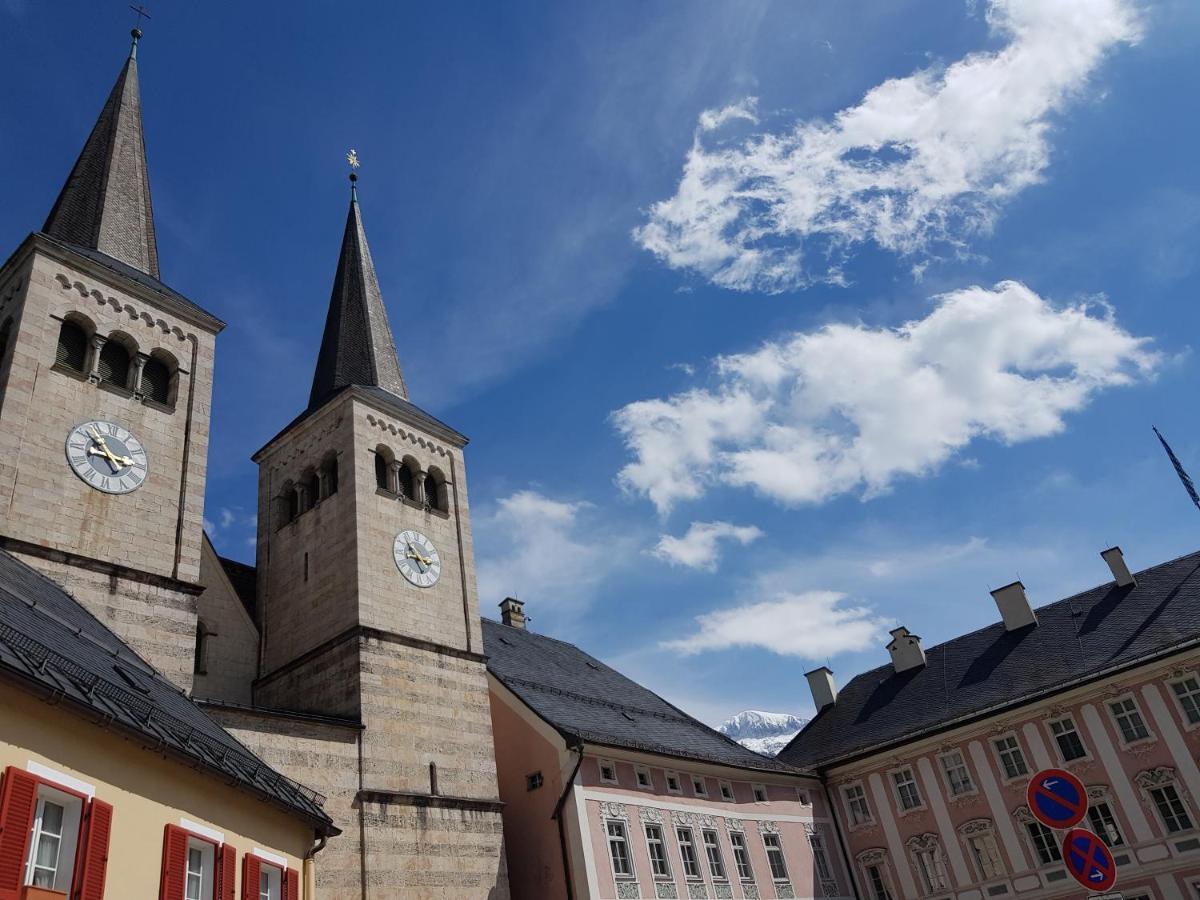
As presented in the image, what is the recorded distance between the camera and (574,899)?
80.9 feet

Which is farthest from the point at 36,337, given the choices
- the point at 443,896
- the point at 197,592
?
the point at 443,896

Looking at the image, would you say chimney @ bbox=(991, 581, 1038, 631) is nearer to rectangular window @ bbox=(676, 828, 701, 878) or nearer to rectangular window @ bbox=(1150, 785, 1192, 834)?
rectangular window @ bbox=(1150, 785, 1192, 834)

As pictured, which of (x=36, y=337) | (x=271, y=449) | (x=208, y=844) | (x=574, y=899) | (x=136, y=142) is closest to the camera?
(x=208, y=844)

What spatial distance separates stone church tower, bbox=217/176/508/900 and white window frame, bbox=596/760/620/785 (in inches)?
140

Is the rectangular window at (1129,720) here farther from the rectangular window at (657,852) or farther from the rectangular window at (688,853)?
the rectangular window at (657,852)

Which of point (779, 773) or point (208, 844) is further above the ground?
point (779, 773)

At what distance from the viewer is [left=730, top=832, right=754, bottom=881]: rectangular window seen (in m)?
29.8

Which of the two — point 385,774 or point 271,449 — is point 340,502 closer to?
point 271,449

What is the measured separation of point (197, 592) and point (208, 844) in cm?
971

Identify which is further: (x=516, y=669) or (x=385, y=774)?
(x=516, y=669)

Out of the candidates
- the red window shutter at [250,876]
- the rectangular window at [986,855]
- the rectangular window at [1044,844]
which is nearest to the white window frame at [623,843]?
the rectangular window at [986,855]

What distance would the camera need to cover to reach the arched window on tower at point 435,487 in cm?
3105

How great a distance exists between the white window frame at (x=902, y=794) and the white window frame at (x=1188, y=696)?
9079mm

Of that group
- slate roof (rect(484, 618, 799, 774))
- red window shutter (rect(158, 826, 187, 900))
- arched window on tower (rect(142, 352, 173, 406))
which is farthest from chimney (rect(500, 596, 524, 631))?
red window shutter (rect(158, 826, 187, 900))
